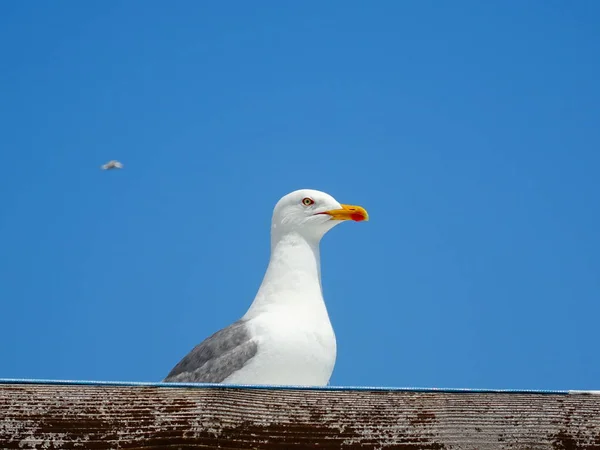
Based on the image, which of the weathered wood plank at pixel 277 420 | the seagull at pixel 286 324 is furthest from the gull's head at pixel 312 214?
the weathered wood plank at pixel 277 420

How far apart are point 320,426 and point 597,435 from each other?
1139 mm

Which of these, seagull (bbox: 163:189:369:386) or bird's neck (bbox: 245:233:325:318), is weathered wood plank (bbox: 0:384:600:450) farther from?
bird's neck (bbox: 245:233:325:318)

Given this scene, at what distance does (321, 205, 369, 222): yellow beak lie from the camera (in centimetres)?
878

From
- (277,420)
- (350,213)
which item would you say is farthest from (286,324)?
(277,420)

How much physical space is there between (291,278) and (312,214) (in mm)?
859

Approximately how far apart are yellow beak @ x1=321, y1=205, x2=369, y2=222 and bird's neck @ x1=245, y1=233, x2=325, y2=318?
0.36 meters

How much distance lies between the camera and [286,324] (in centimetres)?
773

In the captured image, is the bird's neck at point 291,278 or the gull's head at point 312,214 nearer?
the bird's neck at point 291,278

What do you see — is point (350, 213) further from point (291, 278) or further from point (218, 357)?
point (218, 357)

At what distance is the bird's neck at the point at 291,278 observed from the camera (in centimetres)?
814

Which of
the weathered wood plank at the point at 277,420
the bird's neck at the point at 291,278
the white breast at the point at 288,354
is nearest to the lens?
the weathered wood plank at the point at 277,420

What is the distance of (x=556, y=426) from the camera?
3.20 metres

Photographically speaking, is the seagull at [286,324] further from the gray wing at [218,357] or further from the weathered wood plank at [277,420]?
the weathered wood plank at [277,420]

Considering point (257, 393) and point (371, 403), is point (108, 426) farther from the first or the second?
point (371, 403)
